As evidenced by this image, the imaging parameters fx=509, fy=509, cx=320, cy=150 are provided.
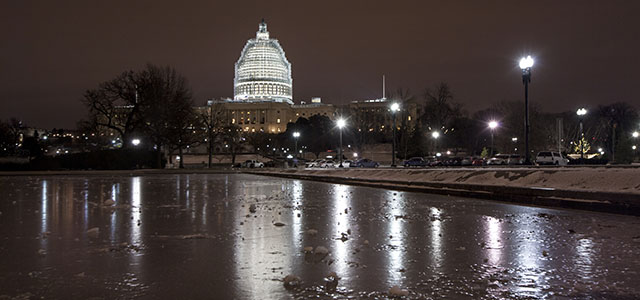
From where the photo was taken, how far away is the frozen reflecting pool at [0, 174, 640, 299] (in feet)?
15.9

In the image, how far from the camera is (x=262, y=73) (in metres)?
179

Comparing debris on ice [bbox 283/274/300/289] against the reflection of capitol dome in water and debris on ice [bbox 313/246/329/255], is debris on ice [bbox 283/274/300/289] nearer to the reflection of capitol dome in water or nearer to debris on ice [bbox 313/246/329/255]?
debris on ice [bbox 313/246/329/255]

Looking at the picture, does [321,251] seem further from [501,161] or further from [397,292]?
[501,161]

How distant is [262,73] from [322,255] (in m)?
176

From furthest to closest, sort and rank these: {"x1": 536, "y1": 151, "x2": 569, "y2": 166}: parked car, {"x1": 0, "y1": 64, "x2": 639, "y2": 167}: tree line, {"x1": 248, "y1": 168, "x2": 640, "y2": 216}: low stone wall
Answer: {"x1": 0, "y1": 64, "x2": 639, "y2": 167}: tree line < {"x1": 536, "y1": 151, "x2": 569, "y2": 166}: parked car < {"x1": 248, "y1": 168, "x2": 640, "y2": 216}: low stone wall

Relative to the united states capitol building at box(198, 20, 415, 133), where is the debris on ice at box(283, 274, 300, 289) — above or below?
below

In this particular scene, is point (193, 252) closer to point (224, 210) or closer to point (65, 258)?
point (65, 258)

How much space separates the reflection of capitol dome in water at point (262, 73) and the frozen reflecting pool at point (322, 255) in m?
169

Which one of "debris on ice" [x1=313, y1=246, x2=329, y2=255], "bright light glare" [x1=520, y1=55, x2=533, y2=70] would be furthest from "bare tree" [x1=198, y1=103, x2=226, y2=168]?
"debris on ice" [x1=313, y1=246, x2=329, y2=255]

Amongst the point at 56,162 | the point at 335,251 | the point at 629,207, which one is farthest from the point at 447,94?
the point at 335,251

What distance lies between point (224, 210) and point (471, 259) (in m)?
7.43

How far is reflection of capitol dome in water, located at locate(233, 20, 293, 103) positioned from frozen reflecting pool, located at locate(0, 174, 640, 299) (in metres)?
169

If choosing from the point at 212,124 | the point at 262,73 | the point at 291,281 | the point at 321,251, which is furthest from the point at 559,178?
the point at 262,73

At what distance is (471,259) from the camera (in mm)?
6164
